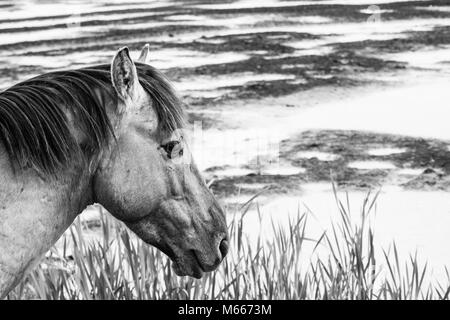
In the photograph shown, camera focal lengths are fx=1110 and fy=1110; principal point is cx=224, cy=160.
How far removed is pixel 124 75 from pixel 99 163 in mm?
235

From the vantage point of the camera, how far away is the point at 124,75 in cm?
281

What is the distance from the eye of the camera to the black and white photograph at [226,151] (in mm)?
2816

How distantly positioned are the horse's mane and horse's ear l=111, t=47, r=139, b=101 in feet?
0.14

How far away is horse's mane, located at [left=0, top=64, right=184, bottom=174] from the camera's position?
2.73 meters

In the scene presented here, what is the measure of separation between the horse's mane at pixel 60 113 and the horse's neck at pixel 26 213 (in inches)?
1.6

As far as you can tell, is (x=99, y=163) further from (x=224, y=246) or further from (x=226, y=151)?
(x=226, y=151)

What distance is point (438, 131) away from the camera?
7.36m

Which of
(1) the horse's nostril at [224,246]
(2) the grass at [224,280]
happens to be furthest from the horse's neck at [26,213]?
(2) the grass at [224,280]

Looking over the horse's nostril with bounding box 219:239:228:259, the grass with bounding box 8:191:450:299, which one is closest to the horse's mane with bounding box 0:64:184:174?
the horse's nostril with bounding box 219:239:228:259

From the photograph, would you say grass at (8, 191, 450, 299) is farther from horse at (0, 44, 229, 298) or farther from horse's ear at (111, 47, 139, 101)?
horse's ear at (111, 47, 139, 101)

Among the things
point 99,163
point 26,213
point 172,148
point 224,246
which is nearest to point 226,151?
point 224,246

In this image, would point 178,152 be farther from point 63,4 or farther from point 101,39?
point 63,4

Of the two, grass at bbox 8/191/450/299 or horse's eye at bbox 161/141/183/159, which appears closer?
horse's eye at bbox 161/141/183/159
